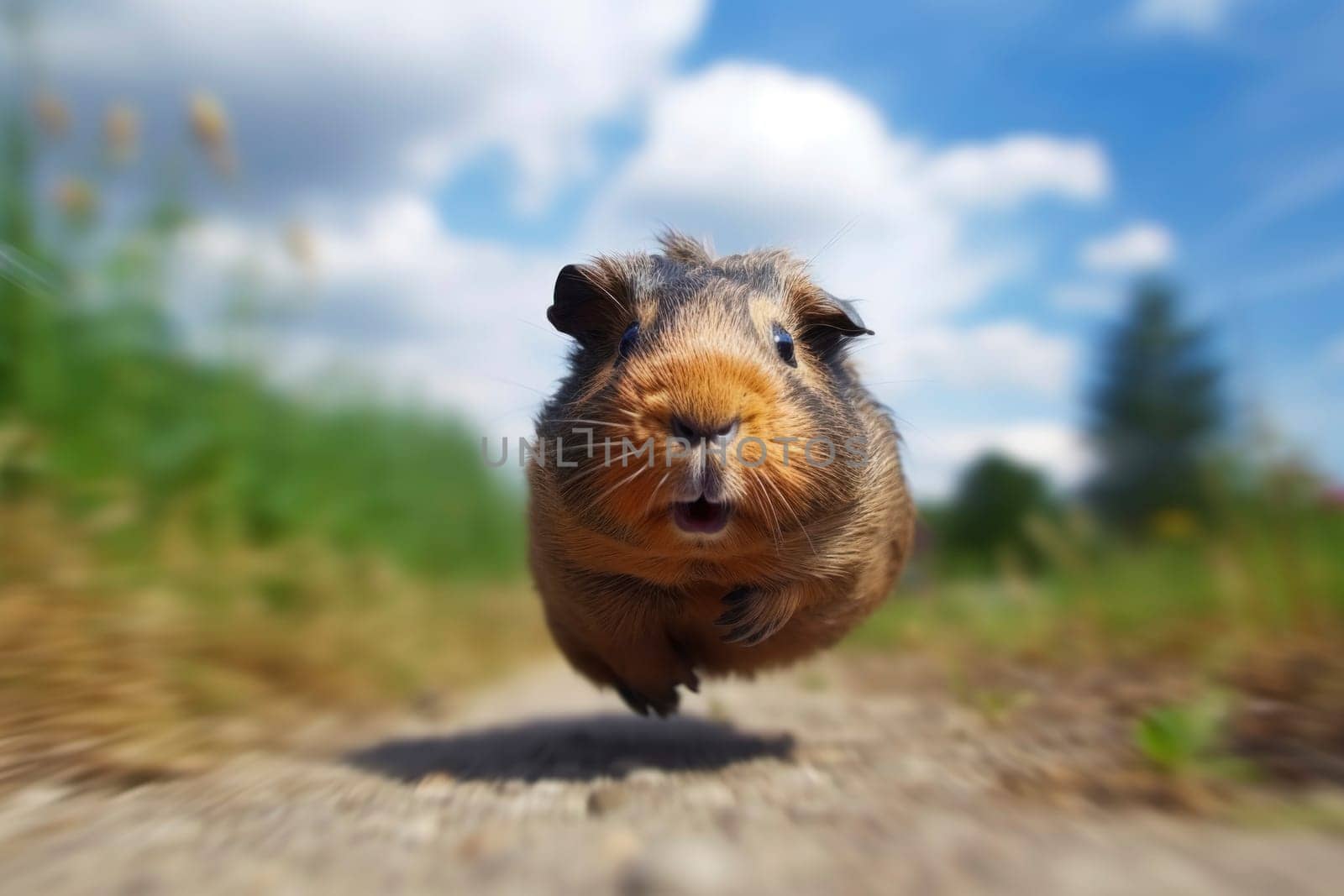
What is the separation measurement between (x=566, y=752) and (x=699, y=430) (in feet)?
6.66

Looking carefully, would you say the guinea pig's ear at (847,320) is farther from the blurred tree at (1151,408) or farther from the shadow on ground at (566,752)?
the blurred tree at (1151,408)

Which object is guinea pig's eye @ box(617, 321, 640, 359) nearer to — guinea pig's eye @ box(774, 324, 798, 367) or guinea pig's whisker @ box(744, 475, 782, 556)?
guinea pig's eye @ box(774, 324, 798, 367)

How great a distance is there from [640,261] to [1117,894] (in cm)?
302

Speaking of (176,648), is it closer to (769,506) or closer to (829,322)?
(769,506)

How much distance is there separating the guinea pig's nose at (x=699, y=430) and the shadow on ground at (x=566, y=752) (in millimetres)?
1503

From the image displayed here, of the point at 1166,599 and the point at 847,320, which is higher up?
the point at 847,320

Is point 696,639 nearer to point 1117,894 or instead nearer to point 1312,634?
point 1117,894

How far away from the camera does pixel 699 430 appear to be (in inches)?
105

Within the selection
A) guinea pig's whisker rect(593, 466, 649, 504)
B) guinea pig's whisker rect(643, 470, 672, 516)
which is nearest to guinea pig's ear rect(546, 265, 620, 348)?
guinea pig's whisker rect(593, 466, 649, 504)

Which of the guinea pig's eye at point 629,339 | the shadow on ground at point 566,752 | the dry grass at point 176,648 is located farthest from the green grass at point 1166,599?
the dry grass at point 176,648

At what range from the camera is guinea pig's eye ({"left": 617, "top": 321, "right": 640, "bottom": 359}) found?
3.49 metres

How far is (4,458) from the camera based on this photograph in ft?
15.0

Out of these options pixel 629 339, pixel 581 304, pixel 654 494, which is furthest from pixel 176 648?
pixel 654 494

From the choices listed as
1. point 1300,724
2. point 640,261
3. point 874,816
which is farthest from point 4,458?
point 1300,724
